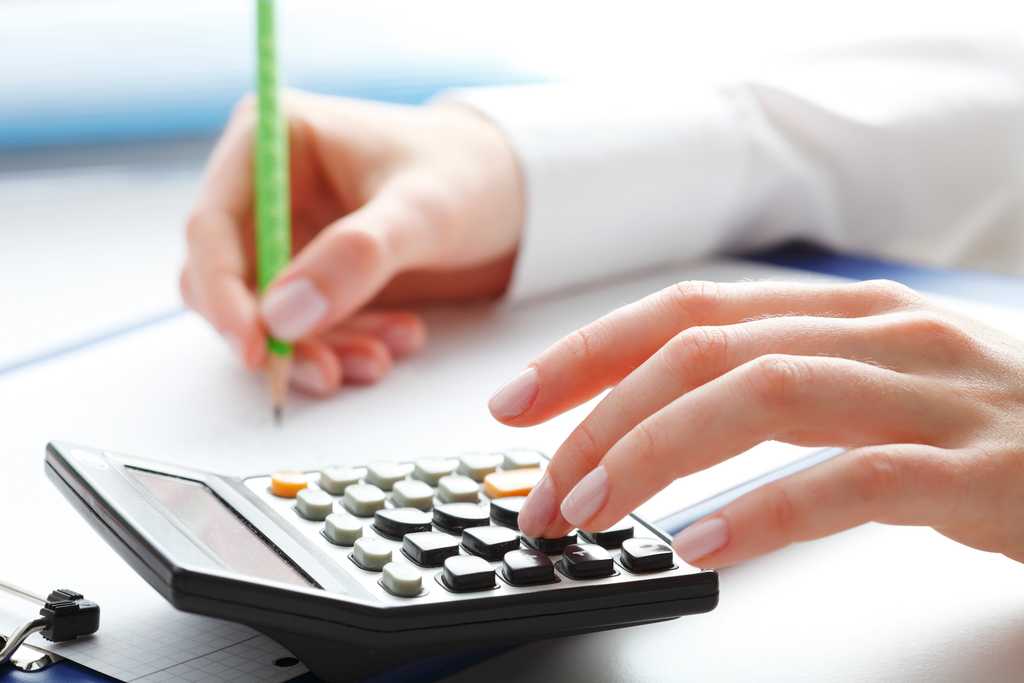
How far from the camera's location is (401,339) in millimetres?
646

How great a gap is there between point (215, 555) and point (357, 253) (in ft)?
0.93

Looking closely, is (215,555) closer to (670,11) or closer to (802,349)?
(802,349)

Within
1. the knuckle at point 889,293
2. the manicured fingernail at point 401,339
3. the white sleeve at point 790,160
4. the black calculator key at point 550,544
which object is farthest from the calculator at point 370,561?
the white sleeve at point 790,160

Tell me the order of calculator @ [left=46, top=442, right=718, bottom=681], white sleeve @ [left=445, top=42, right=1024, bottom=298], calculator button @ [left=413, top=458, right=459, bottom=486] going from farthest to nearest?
white sleeve @ [left=445, top=42, right=1024, bottom=298] < calculator button @ [left=413, top=458, right=459, bottom=486] < calculator @ [left=46, top=442, right=718, bottom=681]

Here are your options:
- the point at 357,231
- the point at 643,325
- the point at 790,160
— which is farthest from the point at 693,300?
the point at 790,160

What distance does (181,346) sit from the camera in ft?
2.17

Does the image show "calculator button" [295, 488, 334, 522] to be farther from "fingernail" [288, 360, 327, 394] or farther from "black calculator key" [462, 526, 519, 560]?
"fingernail" [288, 360, 327, 394]

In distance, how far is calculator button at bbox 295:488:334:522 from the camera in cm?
39

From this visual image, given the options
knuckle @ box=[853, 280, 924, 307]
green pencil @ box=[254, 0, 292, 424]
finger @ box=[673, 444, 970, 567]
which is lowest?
finger @ box=[673, 444, 970, 567]

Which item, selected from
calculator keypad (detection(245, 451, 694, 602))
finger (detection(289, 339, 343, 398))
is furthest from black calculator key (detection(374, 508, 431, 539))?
finger (detection(289, 339, 343, 398))

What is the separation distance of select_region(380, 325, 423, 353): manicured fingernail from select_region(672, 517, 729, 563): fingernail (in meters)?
0.32

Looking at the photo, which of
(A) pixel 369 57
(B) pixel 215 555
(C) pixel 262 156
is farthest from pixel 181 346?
(A) pixel 369 57

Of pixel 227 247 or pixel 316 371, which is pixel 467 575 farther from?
pixel 227 247

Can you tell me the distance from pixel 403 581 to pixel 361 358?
0.97ft
